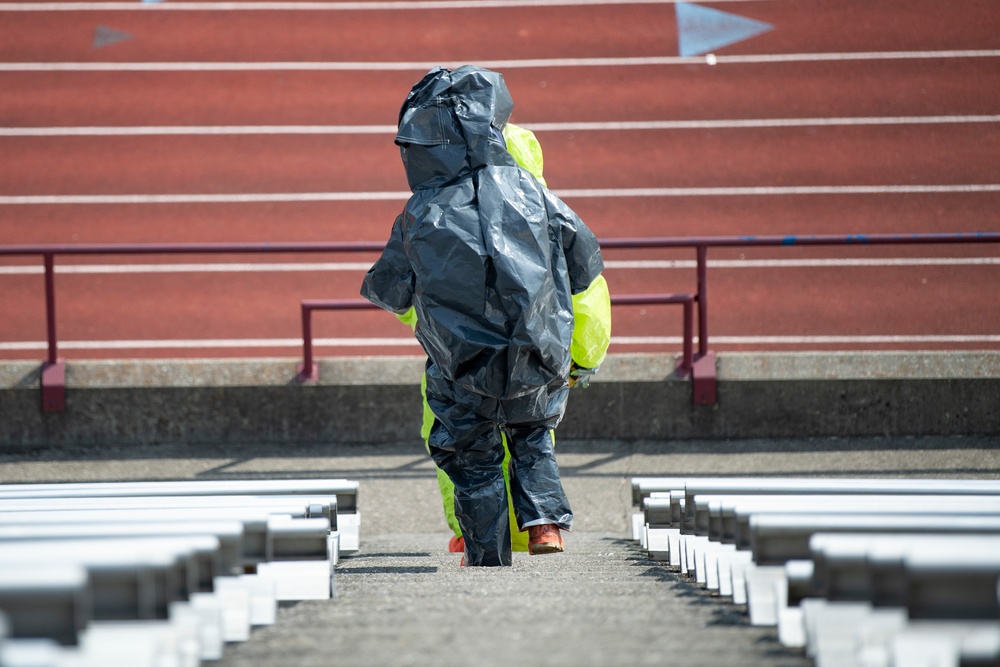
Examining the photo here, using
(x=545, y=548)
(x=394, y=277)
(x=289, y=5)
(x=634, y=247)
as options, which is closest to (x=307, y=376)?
(x=634, y=247)

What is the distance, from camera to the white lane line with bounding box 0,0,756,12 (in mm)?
9727

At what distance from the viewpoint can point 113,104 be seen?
376 inches

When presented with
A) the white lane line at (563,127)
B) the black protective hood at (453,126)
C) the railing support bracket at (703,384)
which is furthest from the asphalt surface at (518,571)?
the white lane line at (563,127)

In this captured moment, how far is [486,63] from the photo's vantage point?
9.60 meters

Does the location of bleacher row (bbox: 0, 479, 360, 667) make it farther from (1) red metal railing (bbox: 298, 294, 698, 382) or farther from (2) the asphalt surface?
(1) red metal railing (bbox: 298, 294, 698, 382)

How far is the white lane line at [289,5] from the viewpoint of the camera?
31.9ft

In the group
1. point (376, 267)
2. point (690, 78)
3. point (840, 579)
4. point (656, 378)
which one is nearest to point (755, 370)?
point (656, 378)

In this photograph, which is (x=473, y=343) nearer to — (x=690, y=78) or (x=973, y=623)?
(x=973, y=623)

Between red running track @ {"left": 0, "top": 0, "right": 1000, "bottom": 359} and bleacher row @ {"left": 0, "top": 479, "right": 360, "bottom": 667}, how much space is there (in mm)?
6608

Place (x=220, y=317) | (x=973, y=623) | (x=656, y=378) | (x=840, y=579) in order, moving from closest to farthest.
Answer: (x=973, y=623)
(x=840, y=579)
(x=656, y=378)
(x=220, y=317)

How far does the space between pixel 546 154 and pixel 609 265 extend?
107cm

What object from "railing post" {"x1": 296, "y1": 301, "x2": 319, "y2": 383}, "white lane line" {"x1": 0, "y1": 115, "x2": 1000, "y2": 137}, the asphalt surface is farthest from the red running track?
the asphalt surface

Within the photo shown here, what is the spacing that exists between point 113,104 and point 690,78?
190 inches

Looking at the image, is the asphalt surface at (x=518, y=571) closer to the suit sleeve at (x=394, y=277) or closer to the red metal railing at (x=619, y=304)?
the red metal railing at (x=619, y=304)
